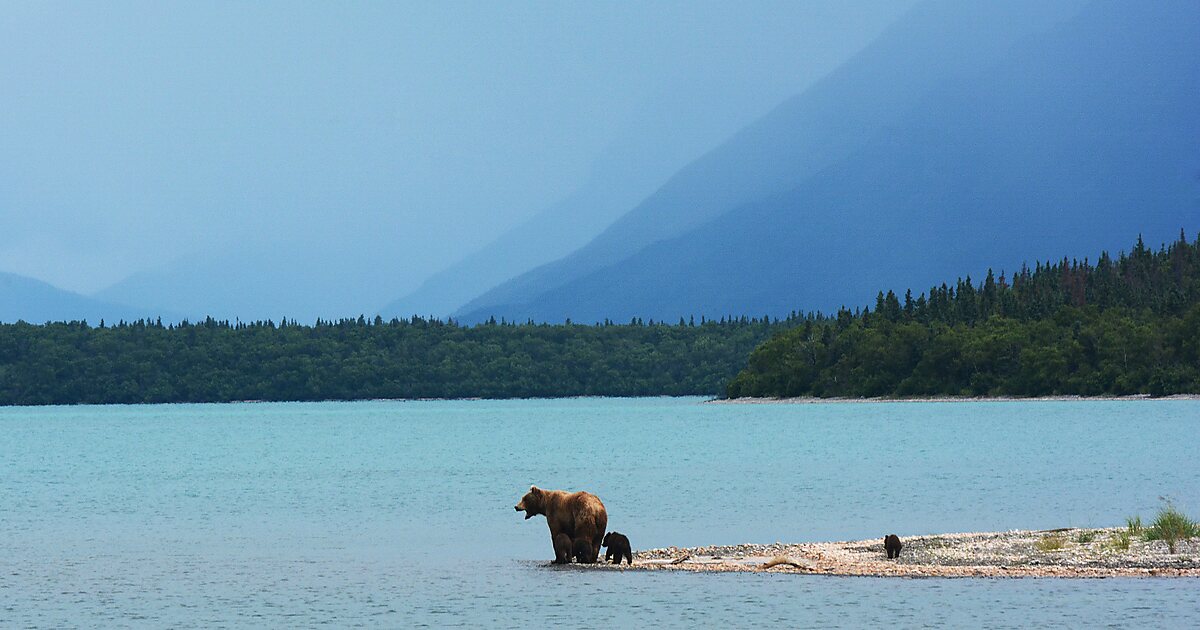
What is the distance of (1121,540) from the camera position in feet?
155

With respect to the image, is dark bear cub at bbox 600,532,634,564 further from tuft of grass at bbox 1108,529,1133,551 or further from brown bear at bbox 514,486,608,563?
tuft of grass at bbox 1108,529,1133,551

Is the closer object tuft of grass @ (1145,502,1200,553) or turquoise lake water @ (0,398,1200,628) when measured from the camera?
turquoise lake water @ (0,398,1200,628)

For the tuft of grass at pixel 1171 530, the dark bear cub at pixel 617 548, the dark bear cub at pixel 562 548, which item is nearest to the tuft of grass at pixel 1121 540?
the tuft of grass at pixel 1171 530

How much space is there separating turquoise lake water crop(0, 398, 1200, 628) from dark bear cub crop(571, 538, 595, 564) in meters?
1.36

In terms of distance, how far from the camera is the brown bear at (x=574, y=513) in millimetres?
45438

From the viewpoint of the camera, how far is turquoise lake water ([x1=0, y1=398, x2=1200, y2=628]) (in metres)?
39.3

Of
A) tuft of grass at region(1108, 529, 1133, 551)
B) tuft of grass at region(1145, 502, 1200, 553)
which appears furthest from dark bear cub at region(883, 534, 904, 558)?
tuft of grass at region(1145, 502, 1200, 553)

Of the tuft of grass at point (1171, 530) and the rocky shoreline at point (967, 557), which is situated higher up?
the tuft of grass at point (1171, 530)

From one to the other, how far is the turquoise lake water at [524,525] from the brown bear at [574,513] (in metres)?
1.59

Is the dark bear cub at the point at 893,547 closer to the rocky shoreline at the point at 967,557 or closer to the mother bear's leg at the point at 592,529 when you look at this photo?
the rocky shoreline at the point at 967,557

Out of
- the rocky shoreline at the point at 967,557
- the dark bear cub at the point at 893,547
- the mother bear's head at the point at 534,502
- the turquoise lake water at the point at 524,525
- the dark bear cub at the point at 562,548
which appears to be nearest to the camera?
the turquoise lake water at the point at 524,525

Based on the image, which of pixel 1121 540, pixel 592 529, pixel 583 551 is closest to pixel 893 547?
pixel 1121 540

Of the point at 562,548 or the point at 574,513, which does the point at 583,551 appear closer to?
the point at 562,548

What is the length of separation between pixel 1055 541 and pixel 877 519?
54.7 ft
